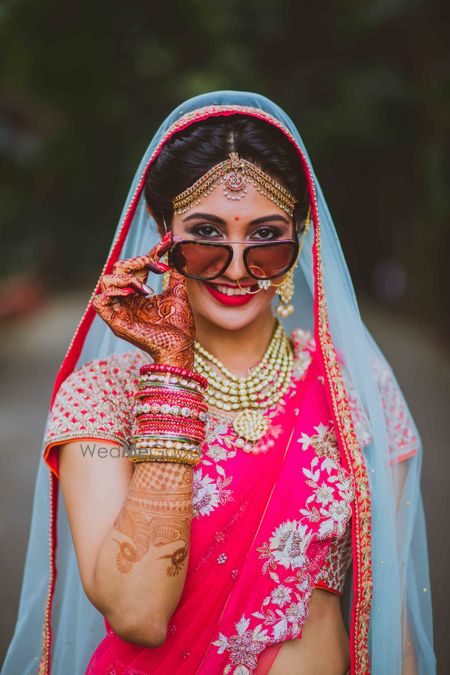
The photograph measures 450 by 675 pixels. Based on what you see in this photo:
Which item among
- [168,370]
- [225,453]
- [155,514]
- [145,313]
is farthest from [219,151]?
[155,514]

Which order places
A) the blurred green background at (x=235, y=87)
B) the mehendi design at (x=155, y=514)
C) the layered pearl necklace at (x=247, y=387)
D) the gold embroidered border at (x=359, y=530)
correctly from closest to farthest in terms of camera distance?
the mehendi design at (x=155, y=514) → the gold embroidered border at (x=359, y=530) → the layered pearl necklace at (x=247, y=387) → the blurred green background at (x=235, y=87)

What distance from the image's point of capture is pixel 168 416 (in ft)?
3.95

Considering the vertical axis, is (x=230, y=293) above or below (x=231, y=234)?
below

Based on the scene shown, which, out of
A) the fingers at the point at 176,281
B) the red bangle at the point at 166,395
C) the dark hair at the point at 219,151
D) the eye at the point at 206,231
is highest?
the dark hair at the point at 219,151

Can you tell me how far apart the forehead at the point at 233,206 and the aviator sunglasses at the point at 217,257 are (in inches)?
2.5

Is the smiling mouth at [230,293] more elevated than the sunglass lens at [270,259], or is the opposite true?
the sunglass lens at [270,259]

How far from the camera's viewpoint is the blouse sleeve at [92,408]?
1.31 m

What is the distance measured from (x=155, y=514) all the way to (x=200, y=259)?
1.82 feet

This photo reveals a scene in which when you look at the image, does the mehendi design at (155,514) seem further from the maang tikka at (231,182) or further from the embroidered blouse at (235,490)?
the maang tikka at (231,182)

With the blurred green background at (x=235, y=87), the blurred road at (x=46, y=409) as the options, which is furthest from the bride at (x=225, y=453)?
the blurred green background at (x=235, y=87)

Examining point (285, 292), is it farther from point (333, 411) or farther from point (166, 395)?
point (166, 395)

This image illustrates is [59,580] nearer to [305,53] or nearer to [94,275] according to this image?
[305,53]

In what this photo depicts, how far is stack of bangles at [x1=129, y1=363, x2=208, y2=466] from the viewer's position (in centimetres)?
119

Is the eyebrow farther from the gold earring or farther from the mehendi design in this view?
the mehendi design
